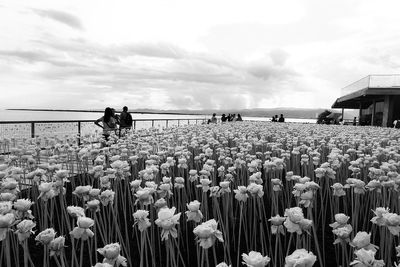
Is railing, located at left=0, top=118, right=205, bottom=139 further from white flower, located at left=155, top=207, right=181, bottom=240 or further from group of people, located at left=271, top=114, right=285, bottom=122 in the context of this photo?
group of people, located at left=271, top=114, right=285, bottom=122

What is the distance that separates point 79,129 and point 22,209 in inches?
553

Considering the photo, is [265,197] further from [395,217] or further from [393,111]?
[393,111]

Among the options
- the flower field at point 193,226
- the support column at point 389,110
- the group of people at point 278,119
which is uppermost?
the support column at point 389,110

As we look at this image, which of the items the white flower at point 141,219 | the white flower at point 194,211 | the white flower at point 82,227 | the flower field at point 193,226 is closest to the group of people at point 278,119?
the flower field at point 193,226

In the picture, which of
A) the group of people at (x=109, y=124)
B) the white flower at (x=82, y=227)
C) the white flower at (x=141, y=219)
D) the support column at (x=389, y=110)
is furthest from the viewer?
the support column at (x=389, y=110)

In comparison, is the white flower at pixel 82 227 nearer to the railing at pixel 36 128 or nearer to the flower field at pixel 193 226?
the flower field at pixel 193 226

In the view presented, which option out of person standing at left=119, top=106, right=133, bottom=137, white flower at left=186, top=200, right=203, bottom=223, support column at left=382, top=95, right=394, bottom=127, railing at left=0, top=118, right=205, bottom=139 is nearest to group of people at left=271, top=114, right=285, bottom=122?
support column at left=382, top=95, right=394, bottom=127

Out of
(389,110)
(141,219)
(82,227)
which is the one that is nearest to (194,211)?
(141,219)

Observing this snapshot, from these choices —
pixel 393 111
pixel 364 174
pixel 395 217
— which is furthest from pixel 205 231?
pixel 393 111

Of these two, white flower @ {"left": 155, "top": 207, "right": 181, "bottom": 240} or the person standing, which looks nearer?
white flower @ {"left": 155, "top": 207, "right": 181, "bottom": 240}

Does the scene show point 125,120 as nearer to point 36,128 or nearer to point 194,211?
point 36,128

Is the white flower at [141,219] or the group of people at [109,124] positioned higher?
the group of people at [109,124]

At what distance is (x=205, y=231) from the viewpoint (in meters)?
2.72

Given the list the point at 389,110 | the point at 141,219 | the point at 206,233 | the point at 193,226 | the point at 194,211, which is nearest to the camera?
the point at 206,233
